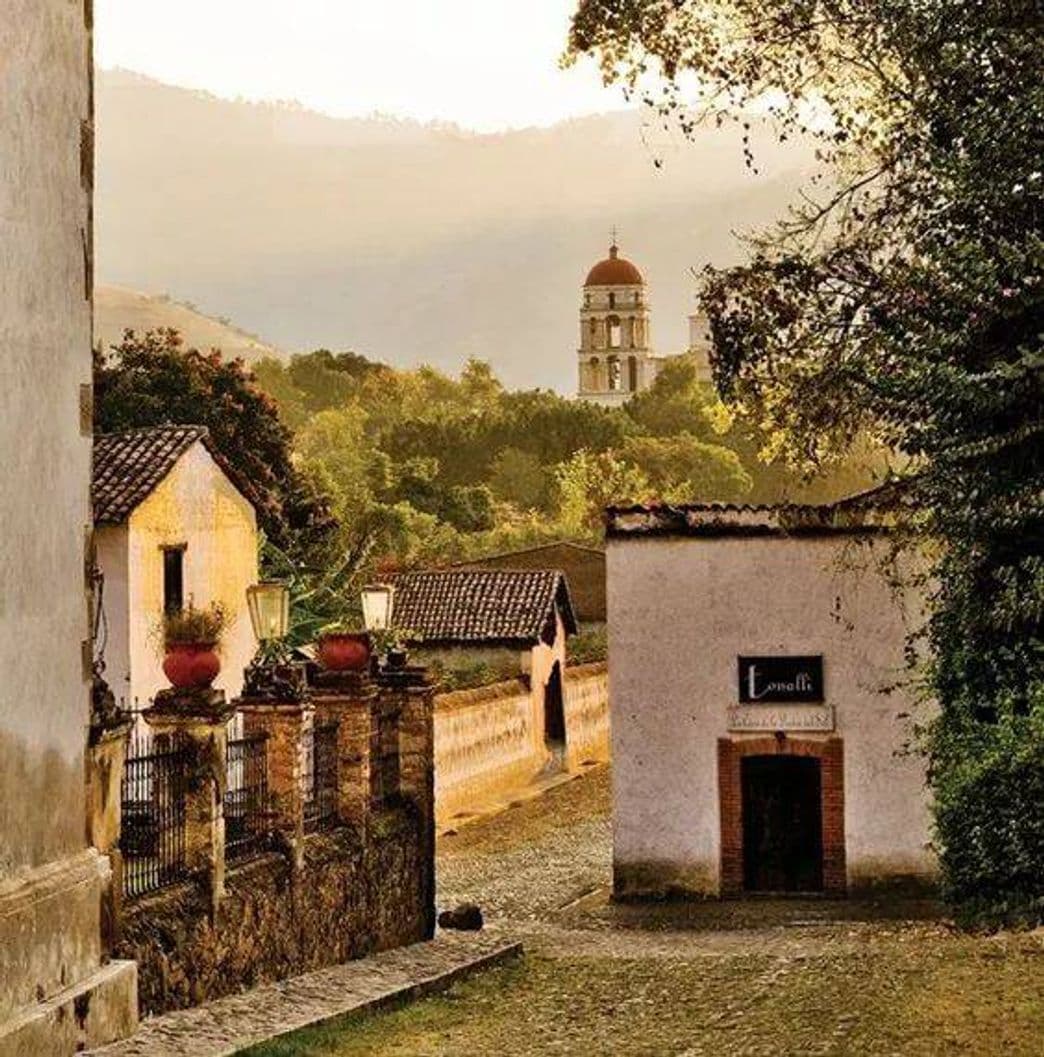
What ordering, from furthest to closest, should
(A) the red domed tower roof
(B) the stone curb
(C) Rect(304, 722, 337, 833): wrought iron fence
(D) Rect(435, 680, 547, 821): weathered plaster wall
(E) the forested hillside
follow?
(A) the red domed tower roof → (E) the forested hillside → (D) Rect(435, 680, 547, 821): weathered plaster wall → (C) Rect(304, 722, 337, 833): wrought iron fence → (B) the stone curb

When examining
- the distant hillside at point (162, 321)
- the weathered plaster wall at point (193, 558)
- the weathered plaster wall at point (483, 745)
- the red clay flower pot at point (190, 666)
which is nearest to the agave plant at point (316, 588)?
the weathered plaster wall at point (483, 745)

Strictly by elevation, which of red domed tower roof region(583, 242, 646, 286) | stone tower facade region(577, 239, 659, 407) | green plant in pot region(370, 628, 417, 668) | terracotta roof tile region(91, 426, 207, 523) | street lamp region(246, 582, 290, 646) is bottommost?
green plant in pot region(370, 628, 417, 668)

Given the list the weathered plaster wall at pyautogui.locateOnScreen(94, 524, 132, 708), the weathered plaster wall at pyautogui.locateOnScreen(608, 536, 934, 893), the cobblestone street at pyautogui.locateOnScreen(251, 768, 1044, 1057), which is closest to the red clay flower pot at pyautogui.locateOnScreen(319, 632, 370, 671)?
the cobblestone street at pyautogui.locateOnScreen(251, 768, 1044, 1057)

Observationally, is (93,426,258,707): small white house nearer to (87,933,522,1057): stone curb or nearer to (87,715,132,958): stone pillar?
(87,933,522,1057): stone curb

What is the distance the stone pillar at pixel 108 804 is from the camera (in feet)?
39.0

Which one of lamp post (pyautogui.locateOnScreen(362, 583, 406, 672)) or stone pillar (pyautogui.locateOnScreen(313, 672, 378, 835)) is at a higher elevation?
lamp post (pyautogui.locateOnScreen(362, 583, 406, 672))

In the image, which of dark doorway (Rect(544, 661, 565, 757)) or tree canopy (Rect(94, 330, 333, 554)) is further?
tree canopy (Rect(94, 330, 333, 554))

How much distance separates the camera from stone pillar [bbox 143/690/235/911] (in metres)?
14.5

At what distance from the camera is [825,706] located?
81.2 feet

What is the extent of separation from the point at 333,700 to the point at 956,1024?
733 cm

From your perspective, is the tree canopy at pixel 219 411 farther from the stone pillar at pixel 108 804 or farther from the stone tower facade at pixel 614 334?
the stone tower facade at pixel 614 334

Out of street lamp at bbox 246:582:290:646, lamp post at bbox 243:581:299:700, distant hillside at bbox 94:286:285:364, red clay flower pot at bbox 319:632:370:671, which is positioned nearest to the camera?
lamp post at bbox 243:581:299:700

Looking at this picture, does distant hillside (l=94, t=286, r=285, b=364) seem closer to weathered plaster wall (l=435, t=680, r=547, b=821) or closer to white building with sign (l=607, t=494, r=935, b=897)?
weathered plaster wall (l=435, t=680, r=547, b=821)

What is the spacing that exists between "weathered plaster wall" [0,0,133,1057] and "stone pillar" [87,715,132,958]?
16 centimetres
